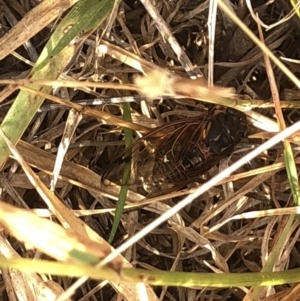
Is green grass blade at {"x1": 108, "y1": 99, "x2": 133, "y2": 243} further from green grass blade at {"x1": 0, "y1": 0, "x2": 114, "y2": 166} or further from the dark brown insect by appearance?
green grass blade at {"x1": 0, "y1": 0, "x2": 114, "y2": 166}

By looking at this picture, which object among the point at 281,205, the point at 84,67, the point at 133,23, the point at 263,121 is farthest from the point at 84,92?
the point at 281,205

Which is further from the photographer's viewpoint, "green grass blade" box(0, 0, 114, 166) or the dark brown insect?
the dark brown insect

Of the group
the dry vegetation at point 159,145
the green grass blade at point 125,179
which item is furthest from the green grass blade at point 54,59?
the green grass blade at point 125,179

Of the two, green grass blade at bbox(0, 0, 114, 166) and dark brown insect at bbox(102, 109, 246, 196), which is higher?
green grass blade at bbox(0, 0, 114, 166)

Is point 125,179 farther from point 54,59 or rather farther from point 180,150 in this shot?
point 54,59

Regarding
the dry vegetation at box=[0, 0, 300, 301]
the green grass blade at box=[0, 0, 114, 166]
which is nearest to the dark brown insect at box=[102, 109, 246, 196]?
the dry vegetation at box=[0, 0, 300, 301]

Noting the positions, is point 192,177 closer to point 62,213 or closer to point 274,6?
point 62,213

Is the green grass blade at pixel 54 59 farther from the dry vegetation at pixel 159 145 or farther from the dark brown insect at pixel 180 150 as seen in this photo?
the dark brown insect at pixel 180 150

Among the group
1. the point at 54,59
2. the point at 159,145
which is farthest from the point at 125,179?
the point at 54,59
